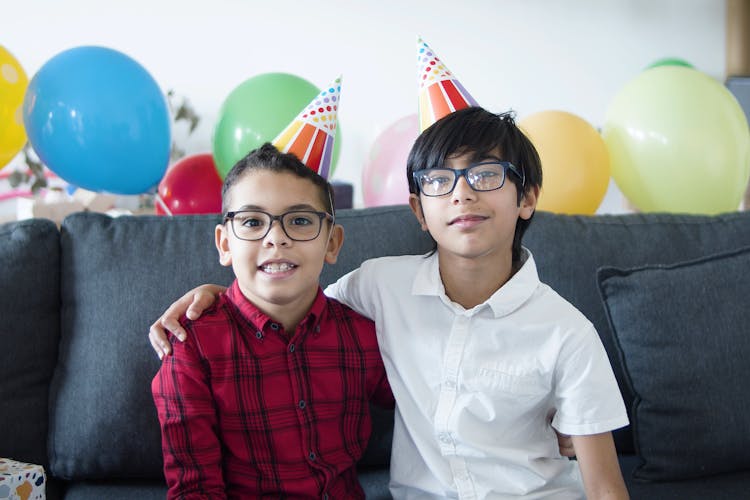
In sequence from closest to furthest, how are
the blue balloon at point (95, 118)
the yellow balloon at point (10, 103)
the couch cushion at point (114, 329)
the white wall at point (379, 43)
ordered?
the couch cushion at point (114, 329) → the blue balloon at point (95, 118) → the yellow balloon at point (10, 103) → the white wall at point (379, 43)

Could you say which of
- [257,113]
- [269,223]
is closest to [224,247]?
[269,223]

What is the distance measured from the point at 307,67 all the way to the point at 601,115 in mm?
1442

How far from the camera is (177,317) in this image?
1192mm

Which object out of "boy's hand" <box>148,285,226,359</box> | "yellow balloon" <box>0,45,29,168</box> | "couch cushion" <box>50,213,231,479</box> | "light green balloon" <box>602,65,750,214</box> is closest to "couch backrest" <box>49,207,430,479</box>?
"couch cushion" <box>50,213,231,479</box>

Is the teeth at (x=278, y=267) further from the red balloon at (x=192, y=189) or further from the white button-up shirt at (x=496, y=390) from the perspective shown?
the red balloon at (x=192, y=189)

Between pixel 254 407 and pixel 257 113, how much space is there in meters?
0.94

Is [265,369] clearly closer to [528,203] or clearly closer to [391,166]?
[528,203]

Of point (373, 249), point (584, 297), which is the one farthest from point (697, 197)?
point (373, 249)

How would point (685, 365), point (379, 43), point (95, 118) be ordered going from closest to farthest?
point (685, 365), point (95, 118), point (379, 43)

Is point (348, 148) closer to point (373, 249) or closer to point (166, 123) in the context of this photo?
point (166, 123)

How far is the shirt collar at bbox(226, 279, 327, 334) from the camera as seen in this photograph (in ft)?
3.89

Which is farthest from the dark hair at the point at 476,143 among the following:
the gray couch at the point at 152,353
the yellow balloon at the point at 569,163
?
the yellow balloon at the point at 569,163

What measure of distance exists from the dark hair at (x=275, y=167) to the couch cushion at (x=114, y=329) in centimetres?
26

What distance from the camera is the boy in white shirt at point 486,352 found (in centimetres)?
114
